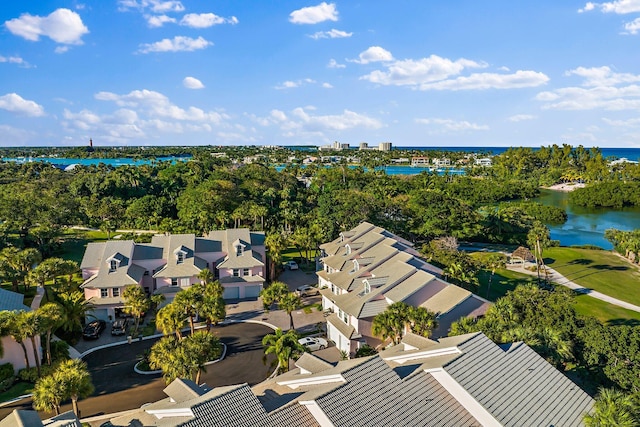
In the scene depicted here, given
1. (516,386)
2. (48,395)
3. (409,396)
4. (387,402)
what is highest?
(387,402)

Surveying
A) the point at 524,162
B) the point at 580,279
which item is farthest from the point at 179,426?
the point at 524,162

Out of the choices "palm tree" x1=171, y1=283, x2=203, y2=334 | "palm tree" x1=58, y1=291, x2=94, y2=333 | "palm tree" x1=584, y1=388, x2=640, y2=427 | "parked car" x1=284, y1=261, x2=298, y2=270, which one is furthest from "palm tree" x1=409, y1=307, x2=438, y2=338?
"parked car" x1=284, y1=261, x2=298, y2=270

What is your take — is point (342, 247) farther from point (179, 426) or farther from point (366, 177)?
point (366, 177)

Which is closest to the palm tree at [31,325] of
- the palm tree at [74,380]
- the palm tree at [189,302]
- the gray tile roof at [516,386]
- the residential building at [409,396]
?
the palm tree at [74,380]

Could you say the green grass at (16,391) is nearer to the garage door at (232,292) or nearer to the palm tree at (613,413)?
the garage door at (232,292)

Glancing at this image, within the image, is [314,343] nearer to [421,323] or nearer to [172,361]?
[421,323]

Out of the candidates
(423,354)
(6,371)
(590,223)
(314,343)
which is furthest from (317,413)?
(590,223)
